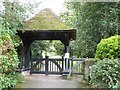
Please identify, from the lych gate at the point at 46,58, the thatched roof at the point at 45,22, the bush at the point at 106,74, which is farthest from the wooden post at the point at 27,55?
the bush at the point at 106,74

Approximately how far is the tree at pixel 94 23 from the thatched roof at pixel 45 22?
1.96m

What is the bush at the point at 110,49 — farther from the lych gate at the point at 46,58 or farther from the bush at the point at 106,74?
the lych gate at the point at 46,58

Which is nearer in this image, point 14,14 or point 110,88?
point 110,88

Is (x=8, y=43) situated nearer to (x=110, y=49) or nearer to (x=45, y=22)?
(x=110, y=49)

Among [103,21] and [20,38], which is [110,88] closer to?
[103,21]

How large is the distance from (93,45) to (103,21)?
2255 mm

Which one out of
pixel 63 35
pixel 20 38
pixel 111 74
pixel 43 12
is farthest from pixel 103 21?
pixel 111 74

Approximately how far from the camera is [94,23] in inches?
517

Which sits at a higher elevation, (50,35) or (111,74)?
(50,35)

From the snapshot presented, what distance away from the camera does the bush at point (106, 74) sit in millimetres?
6996

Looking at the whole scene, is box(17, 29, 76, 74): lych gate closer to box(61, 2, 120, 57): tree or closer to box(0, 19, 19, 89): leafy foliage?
box(61, 2, 120, 57): tree

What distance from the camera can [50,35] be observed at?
12.5 m

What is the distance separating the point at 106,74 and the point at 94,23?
21.2ft

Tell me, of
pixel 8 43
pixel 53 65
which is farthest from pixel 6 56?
pixel 53 65
